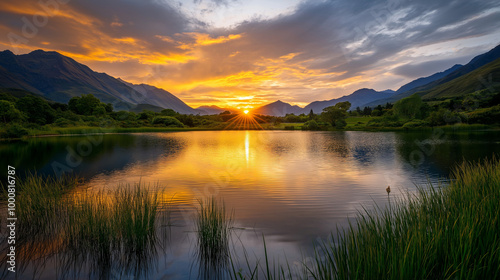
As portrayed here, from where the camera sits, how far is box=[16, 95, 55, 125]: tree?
72625 mm

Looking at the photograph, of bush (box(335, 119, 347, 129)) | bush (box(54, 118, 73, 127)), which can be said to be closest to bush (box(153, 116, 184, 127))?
bush (box(54, 118, 73, 127))

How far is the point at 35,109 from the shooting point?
7488 cm

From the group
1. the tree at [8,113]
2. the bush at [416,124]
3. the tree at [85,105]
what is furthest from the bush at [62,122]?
the bush at [416,124]

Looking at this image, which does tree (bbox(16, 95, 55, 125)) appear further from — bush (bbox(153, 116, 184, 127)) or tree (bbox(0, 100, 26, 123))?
bush (bbox(153, 116, 184, 127))

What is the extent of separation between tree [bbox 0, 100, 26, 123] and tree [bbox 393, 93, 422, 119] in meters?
134

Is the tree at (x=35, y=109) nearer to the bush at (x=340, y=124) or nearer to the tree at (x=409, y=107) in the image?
the bush at (x=340, y=124)

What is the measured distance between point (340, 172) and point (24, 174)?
26.4 meters

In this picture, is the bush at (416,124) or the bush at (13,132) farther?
the bush at (416,124)

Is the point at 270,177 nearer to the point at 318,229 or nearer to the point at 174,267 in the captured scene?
the point at 318,229

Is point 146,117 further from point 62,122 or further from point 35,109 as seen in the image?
point 35,109

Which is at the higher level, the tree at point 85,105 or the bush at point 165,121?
the tree at point 85,105

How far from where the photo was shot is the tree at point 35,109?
72.6 m

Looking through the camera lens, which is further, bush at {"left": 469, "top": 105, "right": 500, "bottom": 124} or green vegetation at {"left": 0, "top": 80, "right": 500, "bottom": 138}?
bush at {"left": 469, "top": 105, "right": 500, "bottom": 124}

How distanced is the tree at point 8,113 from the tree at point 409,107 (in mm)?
133768
